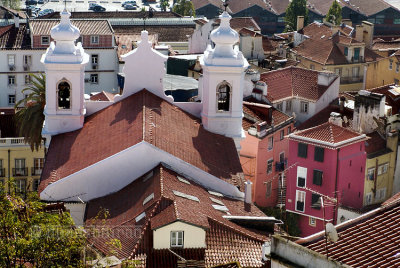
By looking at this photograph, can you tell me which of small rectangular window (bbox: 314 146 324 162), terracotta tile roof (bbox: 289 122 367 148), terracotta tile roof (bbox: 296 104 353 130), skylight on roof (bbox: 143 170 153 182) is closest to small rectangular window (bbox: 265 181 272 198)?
terracotta tile roof (bbox: 289 122 367 148)

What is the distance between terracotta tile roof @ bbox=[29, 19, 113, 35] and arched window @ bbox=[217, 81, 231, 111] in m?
43.0

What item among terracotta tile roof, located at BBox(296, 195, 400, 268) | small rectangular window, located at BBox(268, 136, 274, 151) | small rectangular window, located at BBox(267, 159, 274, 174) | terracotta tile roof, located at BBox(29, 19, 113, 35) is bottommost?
small rectangular window, located at BBox(267, 159, 274, 174)

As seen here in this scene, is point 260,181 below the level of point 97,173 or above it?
below

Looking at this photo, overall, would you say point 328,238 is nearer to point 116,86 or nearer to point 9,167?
point 9,167

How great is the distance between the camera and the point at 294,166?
2729 inches

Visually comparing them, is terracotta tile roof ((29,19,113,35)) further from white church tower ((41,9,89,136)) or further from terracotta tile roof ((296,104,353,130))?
white church tower ((41,9,89,136))

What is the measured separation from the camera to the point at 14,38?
97.9 meters

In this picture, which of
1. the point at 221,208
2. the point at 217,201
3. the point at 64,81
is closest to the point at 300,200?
the point at 64,81

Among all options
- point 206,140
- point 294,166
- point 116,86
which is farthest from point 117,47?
point 206,140

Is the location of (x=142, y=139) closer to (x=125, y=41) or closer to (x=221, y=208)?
(x=221, y=208)

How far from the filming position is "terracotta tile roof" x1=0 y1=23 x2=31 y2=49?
96.9 metres

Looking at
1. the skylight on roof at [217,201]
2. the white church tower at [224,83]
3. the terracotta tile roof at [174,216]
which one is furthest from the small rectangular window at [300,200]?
the skylight on roof at [217,201]

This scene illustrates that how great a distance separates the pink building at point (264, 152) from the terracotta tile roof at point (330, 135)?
332cm

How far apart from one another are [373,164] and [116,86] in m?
33.9
